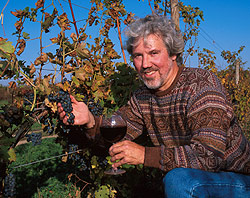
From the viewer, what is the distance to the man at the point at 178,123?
5.65 ft

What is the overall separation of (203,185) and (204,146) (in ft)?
0.81

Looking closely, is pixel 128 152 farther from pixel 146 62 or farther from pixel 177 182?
pixel 146 62

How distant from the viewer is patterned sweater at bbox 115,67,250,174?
68.9 inches

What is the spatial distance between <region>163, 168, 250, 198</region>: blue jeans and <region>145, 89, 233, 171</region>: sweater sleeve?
6 centimetres

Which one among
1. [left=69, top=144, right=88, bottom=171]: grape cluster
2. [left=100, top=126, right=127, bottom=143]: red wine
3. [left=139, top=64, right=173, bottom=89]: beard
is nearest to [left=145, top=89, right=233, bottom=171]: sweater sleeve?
[left=100, top=126, right=127, bottom=143]: red wine

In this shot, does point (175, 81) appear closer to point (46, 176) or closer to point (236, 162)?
point (236, 162)

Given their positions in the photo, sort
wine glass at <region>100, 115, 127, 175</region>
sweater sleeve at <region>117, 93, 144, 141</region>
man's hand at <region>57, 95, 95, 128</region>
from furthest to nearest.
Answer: sweater sleeve at <region>117, 93, 144, 141</region> < man's hand at <region>57, 95, 95, 128</region> < wine glass at <region>100, 115, 127, 175</region>

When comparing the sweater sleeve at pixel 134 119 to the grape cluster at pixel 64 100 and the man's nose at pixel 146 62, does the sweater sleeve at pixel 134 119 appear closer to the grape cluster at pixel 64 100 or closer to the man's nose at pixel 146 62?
the man's nose at pixel 146 62

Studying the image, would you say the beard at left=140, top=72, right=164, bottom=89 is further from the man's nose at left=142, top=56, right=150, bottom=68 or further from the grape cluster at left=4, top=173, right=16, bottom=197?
the grape cluster at left=4, top=173, right=16, bottom=197

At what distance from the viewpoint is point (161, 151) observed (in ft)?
5.89

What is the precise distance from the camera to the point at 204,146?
1739mm

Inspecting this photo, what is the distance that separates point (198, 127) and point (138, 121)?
86 centimetres

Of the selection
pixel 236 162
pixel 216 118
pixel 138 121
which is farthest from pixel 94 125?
pixel 236 162

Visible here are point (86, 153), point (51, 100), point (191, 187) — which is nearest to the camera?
point (191, 187)
